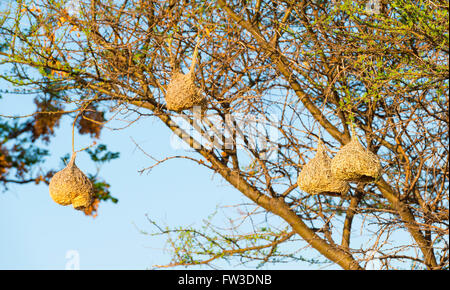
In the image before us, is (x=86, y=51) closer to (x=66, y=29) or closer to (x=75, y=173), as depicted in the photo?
(x=66, y=29)

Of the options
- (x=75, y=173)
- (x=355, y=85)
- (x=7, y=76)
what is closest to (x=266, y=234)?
(x=355, y=85)

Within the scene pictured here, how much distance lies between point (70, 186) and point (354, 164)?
2232mm

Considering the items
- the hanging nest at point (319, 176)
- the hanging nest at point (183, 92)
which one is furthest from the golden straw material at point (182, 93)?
the hanging nest at point (319, 176)

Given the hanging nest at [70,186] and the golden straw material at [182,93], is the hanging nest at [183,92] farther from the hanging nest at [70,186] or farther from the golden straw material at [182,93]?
the hanging nest at [70,186]

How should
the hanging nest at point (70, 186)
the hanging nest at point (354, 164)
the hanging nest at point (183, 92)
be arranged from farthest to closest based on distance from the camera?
1. the hanging nest at point (70, 186)
2. the hanging nest at point (183, 92)
3. the hanging nest at point (354, 164)

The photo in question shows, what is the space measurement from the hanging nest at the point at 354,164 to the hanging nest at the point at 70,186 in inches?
79.8

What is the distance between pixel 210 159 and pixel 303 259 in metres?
1.58

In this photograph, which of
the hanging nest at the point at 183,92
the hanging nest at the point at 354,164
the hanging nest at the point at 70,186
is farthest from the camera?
the hanging nest at the point at 70,186

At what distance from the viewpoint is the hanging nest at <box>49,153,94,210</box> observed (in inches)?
173

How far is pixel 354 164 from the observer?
3830 mm

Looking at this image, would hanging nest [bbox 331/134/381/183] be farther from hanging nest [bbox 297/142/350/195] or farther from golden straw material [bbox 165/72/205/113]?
golden straw material [bbox 165/72/205/113]

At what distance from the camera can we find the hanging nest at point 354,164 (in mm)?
3834

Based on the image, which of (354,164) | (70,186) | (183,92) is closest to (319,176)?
(354,164)

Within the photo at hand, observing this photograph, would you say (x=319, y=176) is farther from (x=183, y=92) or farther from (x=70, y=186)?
(x=70, y=186)
